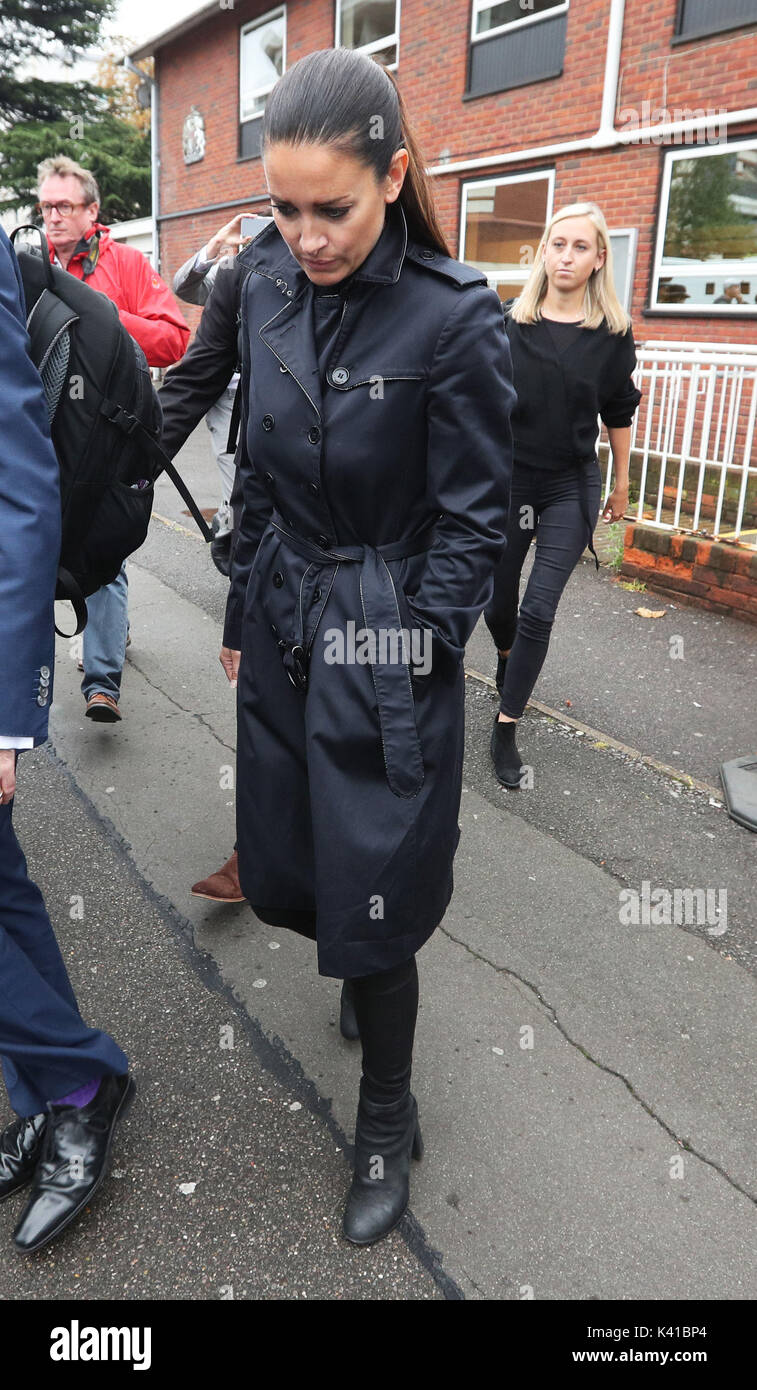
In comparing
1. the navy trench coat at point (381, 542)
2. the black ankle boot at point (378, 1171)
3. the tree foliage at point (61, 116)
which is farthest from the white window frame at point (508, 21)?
the tree foliage at point (61, 116)

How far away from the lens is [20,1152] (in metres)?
2.14

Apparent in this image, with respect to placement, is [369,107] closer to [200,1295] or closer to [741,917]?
[200,1295]

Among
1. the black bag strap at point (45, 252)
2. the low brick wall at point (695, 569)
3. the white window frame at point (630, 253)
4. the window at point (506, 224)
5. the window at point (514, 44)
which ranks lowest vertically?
the low brick wall at point (695, 569)

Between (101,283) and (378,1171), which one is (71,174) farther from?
(378,1171)

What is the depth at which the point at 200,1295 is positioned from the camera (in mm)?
1923

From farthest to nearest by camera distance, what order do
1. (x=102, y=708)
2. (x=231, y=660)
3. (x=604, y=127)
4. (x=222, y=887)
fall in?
(x=604, y=127) < (x=102, y=708) < (x=222, y=887) < (x=231, y=660)

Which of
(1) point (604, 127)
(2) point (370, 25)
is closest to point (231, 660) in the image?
(1) point (604, 127)

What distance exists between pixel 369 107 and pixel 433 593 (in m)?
0.79

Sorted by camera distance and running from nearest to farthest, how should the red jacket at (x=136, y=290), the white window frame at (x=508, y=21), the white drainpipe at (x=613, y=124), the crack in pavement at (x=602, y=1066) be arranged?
the crack in pavement at (x=602, y=1066)
the red jacket at (x=136, y=290)
the white drainpipe at (x=613, y=124)
the white window frame at (x=508, y=21)

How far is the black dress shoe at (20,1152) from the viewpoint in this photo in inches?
83.6

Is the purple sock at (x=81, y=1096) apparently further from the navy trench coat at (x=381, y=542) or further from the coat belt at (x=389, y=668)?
the coat belt at (x=389, y=668)

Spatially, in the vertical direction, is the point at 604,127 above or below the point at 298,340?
above

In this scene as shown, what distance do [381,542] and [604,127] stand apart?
34.3 feet

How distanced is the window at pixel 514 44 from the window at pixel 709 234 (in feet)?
7.42
